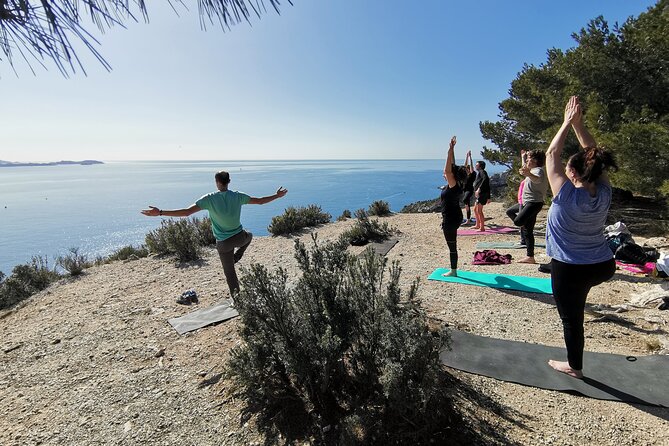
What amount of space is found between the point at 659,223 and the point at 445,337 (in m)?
9.13

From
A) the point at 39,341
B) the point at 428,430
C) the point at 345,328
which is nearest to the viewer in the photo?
the point at 428,430

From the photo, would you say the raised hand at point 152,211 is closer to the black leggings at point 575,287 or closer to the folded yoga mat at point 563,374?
the folded yoga mat at point 563,374

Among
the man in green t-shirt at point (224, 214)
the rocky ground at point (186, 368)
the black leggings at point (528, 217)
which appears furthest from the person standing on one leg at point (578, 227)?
the man in green t-shirt at point (224, 214)

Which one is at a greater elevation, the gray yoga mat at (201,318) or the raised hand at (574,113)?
the raised hand at (574,113)

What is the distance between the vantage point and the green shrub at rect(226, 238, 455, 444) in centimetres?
184

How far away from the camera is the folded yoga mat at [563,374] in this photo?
7.60 ft

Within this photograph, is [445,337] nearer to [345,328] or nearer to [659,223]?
[345,328]

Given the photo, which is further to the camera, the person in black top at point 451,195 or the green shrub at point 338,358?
the person in black top at point 451,195

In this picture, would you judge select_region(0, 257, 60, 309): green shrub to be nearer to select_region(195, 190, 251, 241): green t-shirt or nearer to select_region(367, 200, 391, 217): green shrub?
select_region(195, 190, 251, 241): green t-shirt

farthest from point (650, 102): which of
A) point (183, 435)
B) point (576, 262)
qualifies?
point (183, 435)

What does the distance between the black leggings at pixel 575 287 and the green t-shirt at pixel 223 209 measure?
349 cm

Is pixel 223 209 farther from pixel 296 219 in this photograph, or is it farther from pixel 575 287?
pixel 296 219

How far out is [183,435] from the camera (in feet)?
7.33

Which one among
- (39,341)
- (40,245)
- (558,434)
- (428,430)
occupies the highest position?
(428,430)
